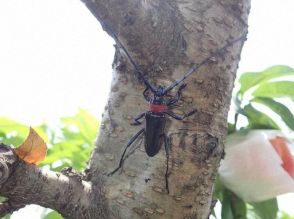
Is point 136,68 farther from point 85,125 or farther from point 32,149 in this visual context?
point 85,125

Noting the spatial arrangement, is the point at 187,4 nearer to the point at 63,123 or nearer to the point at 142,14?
the point at 142,14

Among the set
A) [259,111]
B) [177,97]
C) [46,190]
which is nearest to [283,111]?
[259,111]

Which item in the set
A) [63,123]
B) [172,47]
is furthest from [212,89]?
[63,123]

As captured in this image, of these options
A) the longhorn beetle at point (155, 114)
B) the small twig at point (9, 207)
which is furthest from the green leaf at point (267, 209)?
the small twig at point (9, 207)

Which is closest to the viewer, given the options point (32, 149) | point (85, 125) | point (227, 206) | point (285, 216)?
point (32, 149)

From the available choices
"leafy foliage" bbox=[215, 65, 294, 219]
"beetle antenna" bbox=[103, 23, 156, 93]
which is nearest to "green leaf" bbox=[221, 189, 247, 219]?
"leafy foliage" bbox=[215, 65, 294, 219]

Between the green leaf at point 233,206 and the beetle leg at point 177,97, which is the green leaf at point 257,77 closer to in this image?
the green leaf at point 233,206

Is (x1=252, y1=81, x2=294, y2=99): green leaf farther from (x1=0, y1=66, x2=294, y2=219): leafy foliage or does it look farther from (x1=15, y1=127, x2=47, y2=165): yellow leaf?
(x1=15, y1=127, x2=47, y2=165): yellow leaf
